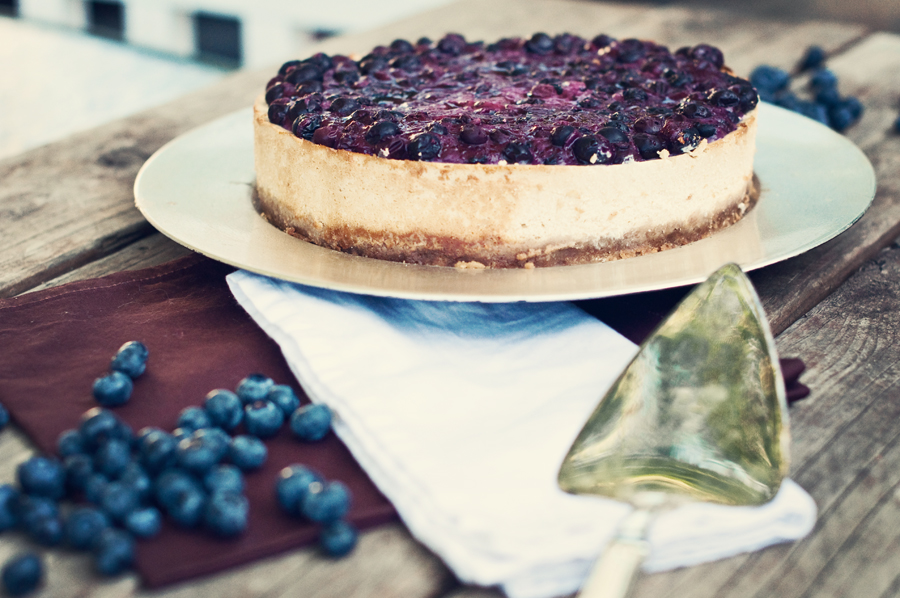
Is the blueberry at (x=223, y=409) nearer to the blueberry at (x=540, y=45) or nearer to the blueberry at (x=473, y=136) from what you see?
the blueberry at (x=473, y=136)

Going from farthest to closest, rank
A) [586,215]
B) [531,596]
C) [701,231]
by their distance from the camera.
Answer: [701,231] → [586,215] → [531,596]

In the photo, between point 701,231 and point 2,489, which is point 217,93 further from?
point 2,489

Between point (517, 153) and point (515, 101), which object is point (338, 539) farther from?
point (515, 101)

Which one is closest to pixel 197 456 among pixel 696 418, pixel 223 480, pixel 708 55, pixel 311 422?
pixel 223 480

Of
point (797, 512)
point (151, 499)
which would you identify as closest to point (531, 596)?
point (797, 512)

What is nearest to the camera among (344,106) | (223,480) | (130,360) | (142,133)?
(223,480)

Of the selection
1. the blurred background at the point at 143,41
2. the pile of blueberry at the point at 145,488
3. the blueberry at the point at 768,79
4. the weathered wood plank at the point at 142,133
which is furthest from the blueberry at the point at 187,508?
the blurred background at the point at 143,41
